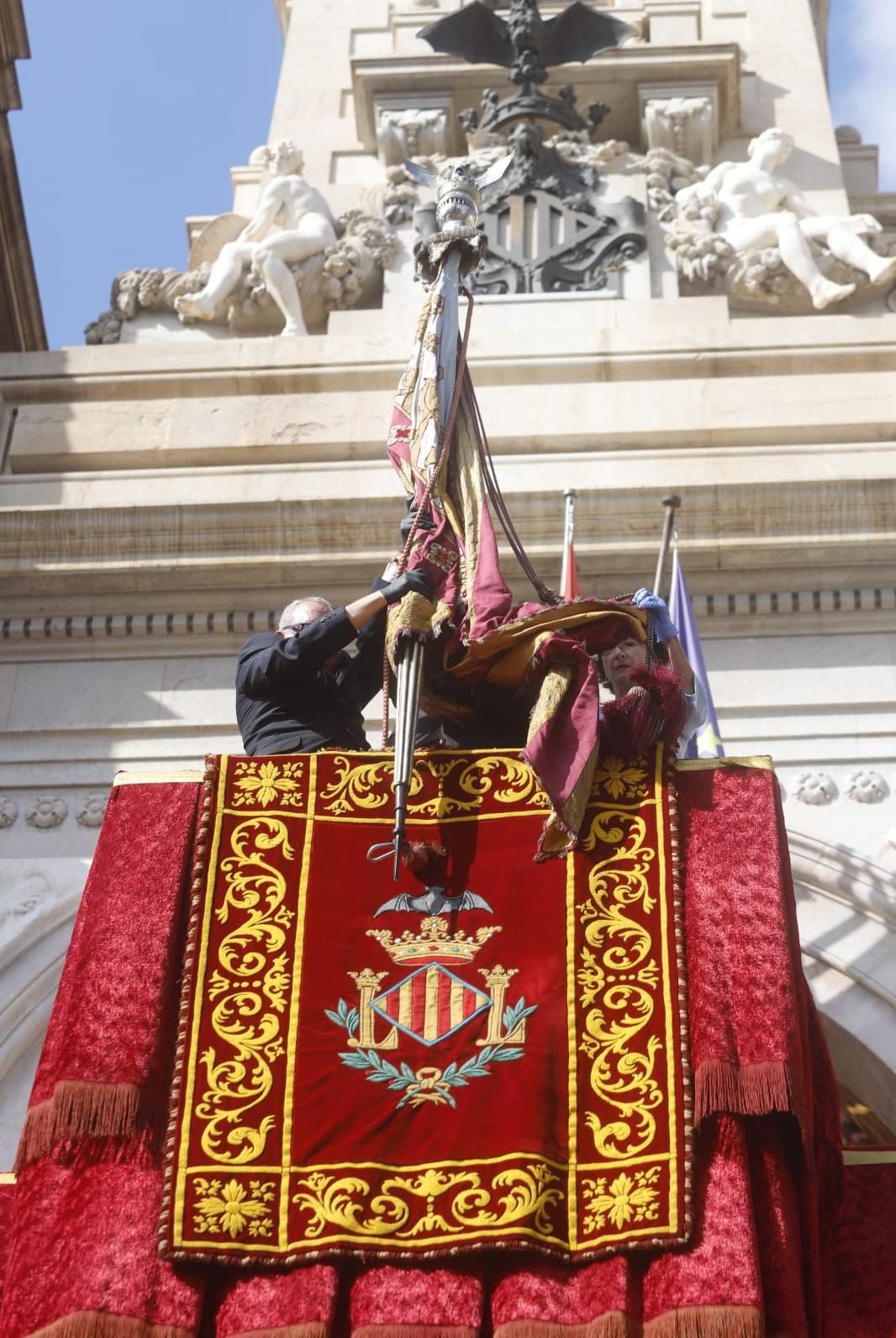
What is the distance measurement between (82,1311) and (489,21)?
8932 mm

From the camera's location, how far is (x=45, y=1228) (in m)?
5.73

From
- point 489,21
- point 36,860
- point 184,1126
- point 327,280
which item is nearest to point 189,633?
point 36,860

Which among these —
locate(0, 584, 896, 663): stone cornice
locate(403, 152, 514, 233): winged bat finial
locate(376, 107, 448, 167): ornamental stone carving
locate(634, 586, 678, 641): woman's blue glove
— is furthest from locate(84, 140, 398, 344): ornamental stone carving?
locate(634, 586, 678, 641): woman's blue glove

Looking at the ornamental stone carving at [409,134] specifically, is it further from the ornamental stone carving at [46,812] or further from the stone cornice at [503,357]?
the ornamental stone carving at [46,812]

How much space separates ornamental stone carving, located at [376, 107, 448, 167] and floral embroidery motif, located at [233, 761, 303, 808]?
6249 millimetres

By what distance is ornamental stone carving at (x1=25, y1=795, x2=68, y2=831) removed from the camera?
29.5 feet

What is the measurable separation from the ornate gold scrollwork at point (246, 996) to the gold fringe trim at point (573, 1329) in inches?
31.5

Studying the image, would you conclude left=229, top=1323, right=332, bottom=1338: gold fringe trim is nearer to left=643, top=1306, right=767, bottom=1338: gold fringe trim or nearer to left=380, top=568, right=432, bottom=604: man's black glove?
left=643, top=1306, right=767, bottom=1338: gold fringe trim

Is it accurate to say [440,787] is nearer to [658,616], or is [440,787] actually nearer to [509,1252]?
[658,616]

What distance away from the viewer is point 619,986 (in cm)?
612

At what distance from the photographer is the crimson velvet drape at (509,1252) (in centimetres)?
552

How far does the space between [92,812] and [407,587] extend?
2.63 m

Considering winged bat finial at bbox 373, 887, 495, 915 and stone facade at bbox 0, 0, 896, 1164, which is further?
stone facade at bbox 0, 0, 896, 1164

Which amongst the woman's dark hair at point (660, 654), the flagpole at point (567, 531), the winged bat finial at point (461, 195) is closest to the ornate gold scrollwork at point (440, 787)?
the woman's dark hair at point (660, 654)
